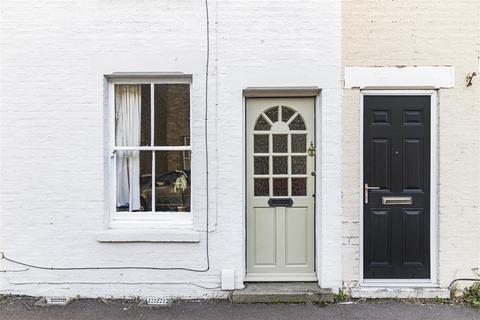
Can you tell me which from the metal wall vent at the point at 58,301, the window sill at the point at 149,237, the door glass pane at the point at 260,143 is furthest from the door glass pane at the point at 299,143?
the metal wall vent at the point at 58,301

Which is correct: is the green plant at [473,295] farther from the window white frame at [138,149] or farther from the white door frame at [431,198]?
the window white frame at [138,149]

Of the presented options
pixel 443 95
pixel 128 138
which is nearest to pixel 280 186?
pixel 128 138

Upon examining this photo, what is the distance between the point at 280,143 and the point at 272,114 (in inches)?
15.5

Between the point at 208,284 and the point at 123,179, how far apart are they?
1.75 m

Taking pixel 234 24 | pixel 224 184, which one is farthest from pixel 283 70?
pixel 224 184

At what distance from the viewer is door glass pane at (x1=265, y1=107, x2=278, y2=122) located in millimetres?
5715

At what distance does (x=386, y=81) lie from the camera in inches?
215

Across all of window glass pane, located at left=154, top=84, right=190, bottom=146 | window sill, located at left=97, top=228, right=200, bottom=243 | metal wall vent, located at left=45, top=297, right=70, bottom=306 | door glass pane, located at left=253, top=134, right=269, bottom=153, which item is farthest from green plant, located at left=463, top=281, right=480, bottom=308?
metal wall vent, located at left=45, top=297, right=70, bottom=306

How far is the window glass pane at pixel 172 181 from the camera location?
5707mm

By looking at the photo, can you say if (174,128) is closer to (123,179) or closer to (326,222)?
(123,179)

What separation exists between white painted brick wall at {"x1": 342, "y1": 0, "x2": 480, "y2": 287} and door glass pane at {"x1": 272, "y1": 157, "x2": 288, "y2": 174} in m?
0.74

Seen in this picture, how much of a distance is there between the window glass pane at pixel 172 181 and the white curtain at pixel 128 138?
24 centimetres

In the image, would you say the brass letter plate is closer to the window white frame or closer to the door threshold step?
the door threshold step

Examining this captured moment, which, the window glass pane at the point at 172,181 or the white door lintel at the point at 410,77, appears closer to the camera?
the white door lintel at the point at 410,77
